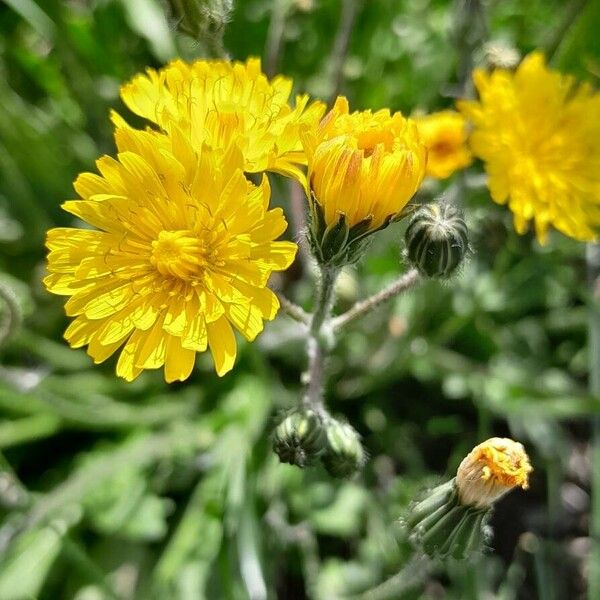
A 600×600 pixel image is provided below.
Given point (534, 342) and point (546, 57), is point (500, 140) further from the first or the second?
point (534, 342)

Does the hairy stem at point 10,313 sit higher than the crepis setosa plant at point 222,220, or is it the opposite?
the crepis setosa plant at point 222,220

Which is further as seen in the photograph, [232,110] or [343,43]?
[343,43]

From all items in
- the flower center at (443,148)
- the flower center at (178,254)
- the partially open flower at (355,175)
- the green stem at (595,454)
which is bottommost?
the green stem at (595,454)

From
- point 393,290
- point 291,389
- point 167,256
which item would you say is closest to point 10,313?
point 167,256

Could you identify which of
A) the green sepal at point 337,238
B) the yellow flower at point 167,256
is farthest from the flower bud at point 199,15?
the green sepal at point 337,238

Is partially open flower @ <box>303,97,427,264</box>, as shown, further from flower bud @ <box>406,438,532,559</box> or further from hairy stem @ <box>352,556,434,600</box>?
hairy stem @ <box>352,556,434,600</box>

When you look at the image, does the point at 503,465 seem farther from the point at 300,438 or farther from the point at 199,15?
the point at 199,15

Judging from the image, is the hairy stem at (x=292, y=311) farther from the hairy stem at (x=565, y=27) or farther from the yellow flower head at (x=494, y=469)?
the hairy stem at (x=565, y=27)
